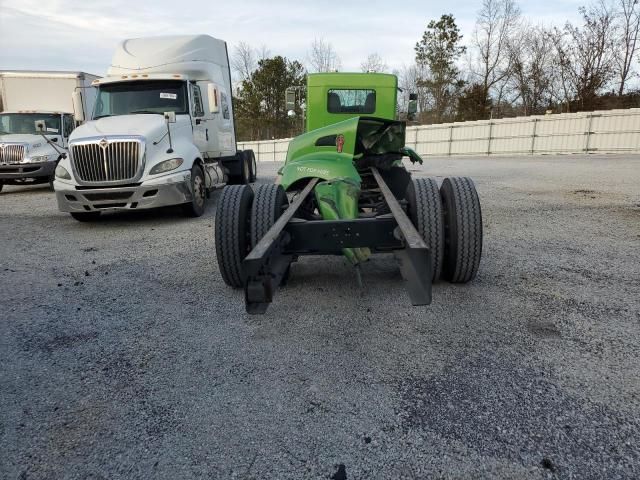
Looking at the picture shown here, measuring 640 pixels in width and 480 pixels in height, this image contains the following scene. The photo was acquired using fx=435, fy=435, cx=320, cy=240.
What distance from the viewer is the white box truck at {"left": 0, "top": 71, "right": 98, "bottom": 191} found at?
38.3 ft

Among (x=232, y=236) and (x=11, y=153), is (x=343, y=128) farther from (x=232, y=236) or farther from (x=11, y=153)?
(x=11, y=153)

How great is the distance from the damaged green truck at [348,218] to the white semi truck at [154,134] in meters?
2.99

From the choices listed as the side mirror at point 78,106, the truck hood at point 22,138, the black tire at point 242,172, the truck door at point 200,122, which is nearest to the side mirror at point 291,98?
the truck door at point 200,122

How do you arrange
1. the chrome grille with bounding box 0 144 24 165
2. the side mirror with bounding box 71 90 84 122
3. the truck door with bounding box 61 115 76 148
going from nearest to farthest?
1. the side mirror with bounding box 71 90 84 122
2. the chrome grille with bounding box 0 144 24 165
3. the truck door with bounding box 61 115 76 148

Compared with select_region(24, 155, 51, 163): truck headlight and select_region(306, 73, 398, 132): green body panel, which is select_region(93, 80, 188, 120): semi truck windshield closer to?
select_region(306, 73, 398, 132): green body panel

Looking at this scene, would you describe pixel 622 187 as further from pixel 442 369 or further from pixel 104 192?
pixel 104 192

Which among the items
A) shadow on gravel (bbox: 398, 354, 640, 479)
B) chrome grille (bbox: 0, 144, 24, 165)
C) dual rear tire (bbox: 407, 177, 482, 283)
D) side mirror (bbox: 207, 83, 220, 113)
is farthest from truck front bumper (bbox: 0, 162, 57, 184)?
shadow on gravel (bbox: 398, 354, 640, 479)

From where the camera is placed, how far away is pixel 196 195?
802cm

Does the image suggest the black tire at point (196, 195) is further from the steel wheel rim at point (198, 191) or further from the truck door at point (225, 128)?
the truck door at point (225, 128)

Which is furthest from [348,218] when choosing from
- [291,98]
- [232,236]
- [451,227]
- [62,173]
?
[62,173]

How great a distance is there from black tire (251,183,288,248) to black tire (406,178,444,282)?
47.8 inches

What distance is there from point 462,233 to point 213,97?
6800 millimetres

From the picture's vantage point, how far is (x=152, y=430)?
2.07 meters

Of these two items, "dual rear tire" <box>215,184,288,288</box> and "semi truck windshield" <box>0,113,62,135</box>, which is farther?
"semi truck windshield" <box>0,113,62,135</box>
